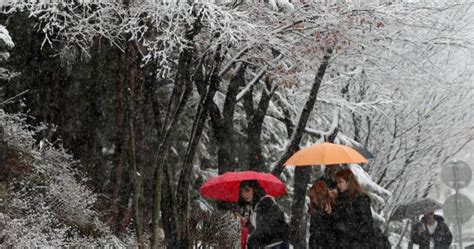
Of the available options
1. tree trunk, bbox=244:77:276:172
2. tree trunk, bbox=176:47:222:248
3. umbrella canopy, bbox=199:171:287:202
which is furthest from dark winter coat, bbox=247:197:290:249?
tree trunk, bbox=244:77:276:172

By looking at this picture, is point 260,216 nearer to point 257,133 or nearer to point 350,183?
point 350,183

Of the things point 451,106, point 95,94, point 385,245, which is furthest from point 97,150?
point 451,106

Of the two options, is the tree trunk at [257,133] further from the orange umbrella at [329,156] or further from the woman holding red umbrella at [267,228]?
the woman holding red umbrella at [267,228]

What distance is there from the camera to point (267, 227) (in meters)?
6.45

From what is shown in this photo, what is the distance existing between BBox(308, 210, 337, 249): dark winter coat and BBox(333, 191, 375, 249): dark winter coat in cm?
6

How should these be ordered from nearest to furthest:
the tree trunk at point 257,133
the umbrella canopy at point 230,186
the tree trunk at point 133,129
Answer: the umbrella canopy at point 230,186
the tree trunk at point 133,129
the tree trunk at point 257,133

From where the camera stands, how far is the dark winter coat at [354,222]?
6.25 m

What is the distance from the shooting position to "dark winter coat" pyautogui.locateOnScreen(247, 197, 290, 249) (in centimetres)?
643

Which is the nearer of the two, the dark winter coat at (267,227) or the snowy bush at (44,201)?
the dark winter coat at (267,227)

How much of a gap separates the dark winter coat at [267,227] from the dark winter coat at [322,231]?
0.86 ft

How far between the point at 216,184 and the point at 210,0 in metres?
2.99

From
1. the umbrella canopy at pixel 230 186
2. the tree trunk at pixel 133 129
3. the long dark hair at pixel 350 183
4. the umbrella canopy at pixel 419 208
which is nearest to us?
the long dark hair at pixel 350 183

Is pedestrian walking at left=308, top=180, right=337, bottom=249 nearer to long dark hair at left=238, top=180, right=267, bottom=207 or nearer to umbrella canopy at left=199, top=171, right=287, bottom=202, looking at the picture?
long dark hair at left=238, top=180, right=267, bottom=207

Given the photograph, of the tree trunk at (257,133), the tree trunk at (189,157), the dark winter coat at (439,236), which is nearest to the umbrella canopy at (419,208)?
the dark winter coat at (439,236)
